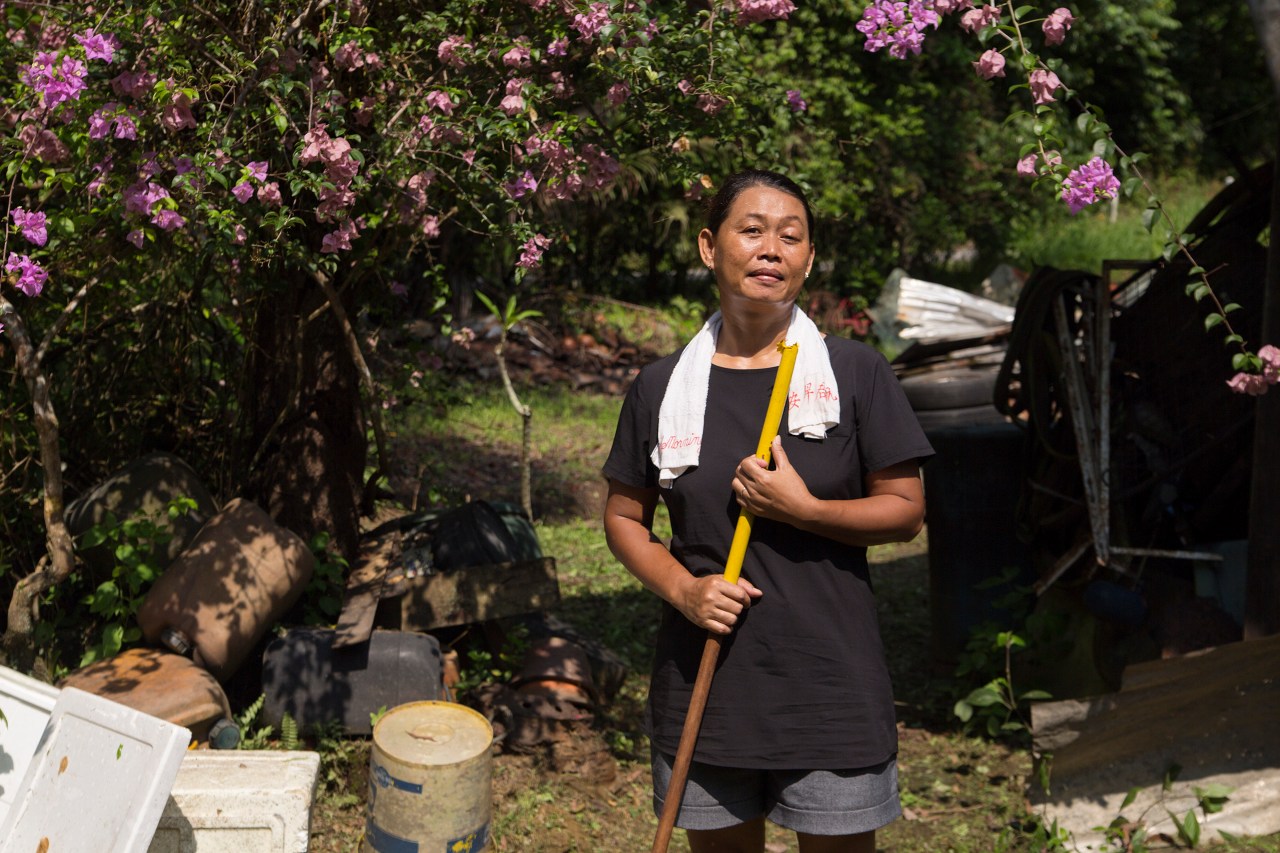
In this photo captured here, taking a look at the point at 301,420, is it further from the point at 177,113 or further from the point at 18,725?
the point at 18,725

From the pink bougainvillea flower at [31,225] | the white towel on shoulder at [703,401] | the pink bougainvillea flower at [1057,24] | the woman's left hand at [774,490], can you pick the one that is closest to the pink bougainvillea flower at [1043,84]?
the pink bougainvillea flower at [1057,24]

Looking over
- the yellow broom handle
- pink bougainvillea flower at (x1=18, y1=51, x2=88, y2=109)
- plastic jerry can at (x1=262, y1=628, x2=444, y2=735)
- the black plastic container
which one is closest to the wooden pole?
the yellow broom handle

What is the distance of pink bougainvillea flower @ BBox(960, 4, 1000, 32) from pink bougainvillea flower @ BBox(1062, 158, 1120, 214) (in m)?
0.43

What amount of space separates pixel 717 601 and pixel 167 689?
2.30 metres

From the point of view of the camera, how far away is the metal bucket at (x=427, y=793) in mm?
3254

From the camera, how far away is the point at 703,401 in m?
2.53

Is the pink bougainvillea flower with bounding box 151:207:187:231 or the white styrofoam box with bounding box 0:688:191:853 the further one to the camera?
the pink bougainvillea flower with bounding box 151:207:187:231

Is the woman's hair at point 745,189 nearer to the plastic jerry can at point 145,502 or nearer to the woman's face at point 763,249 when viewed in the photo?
the woman's face at point 763,249

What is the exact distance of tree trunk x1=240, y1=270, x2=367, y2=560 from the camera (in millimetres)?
4945

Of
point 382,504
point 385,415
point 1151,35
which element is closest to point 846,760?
point 382,504

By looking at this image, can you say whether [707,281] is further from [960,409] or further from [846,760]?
[846,760]

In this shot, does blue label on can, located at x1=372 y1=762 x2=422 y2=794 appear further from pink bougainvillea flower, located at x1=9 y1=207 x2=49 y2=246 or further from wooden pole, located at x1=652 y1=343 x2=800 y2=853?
pink bougainvillea flower, located at x1=9 y1=207 x2=49 y2=246

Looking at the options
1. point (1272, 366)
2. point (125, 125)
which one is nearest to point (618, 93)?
point (125, 125)

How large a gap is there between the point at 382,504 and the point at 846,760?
12.6ft
